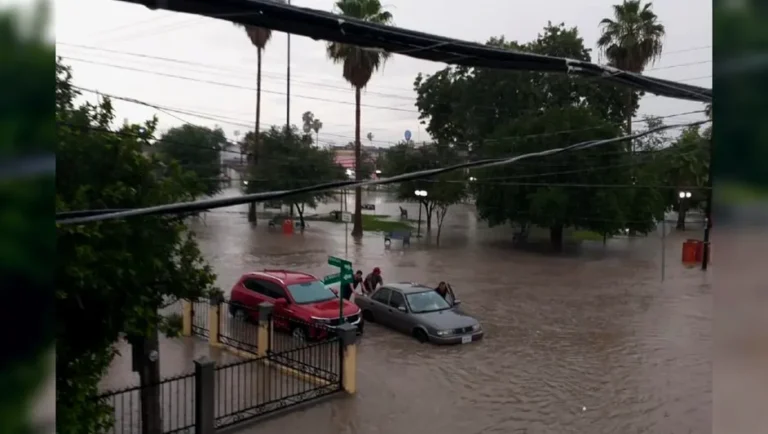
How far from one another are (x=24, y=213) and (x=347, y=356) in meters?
7.13

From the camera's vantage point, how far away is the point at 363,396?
790cm

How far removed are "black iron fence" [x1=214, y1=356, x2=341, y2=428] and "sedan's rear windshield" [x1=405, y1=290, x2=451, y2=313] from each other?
297cm

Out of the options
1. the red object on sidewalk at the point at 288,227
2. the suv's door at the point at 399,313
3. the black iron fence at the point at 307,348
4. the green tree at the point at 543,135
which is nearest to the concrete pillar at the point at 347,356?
the black iron fence at the point at 307,348

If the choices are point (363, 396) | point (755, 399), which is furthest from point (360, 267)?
point (755, 399)

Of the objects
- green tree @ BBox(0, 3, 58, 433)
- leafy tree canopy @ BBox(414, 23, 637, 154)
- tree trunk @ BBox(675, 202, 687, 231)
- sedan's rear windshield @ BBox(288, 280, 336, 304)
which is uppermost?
leafy tree canopy @ BBox(414, 23, 637, 154)

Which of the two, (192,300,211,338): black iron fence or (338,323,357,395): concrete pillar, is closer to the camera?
(338,323,357,395): concrete pillar

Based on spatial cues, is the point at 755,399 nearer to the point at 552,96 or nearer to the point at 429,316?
the point at 429,316

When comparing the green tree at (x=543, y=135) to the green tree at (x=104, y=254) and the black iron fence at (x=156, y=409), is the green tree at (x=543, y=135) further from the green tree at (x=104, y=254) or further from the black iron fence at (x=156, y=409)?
the green tree at (x=104, y=254)

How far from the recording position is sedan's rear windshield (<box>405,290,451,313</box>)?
35.2ft

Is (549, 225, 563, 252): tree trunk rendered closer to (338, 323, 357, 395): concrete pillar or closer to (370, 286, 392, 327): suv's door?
(370, 286, 392, 327): suv's door

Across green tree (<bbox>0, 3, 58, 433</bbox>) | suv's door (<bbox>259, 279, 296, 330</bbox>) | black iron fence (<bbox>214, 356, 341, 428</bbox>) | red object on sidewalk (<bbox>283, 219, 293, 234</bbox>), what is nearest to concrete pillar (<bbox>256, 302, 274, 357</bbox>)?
black iron fence (<bbox>214, 356, 341, 428</bbox>)

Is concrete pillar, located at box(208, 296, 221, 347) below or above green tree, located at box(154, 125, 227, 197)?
below

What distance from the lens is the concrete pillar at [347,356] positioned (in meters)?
7.76

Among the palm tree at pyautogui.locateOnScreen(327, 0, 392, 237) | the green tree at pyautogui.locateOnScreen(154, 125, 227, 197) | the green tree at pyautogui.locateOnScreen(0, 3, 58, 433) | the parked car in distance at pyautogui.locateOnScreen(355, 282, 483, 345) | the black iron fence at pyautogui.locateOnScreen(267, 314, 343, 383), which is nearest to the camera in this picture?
the green tree at pyautogui.locateOnScreen(0, 3, 58, 433)
